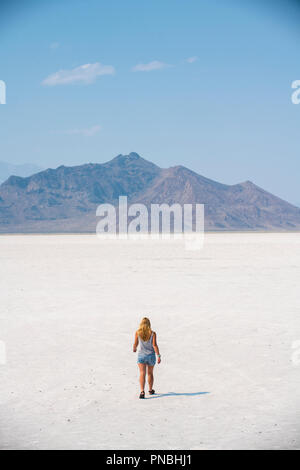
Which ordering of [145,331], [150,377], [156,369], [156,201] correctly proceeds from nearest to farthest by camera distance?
1. [145,331]
2. [150,377]
3. [156,369]
4. [156,201]

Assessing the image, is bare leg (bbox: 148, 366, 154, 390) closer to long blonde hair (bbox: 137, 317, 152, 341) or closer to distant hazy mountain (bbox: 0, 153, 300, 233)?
long blonde hair (bbox: 137, 317, 152, 341)

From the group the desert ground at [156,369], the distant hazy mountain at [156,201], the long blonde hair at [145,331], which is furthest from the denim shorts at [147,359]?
the distant hazy mountain at [156,201]

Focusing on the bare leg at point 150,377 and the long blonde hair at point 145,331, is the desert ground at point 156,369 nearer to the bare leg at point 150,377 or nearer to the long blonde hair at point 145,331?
the bare leg at point 150,377

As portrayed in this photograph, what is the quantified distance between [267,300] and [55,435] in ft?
26.2

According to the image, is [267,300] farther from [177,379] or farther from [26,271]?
[26,271]

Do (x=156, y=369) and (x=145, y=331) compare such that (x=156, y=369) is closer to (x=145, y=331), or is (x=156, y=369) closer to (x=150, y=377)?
(x=150, y=377)

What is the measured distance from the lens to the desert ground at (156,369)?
462 cm

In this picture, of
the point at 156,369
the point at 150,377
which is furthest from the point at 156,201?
the point at 150,377

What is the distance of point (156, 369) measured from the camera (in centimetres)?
660

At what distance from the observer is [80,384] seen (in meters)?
6.02

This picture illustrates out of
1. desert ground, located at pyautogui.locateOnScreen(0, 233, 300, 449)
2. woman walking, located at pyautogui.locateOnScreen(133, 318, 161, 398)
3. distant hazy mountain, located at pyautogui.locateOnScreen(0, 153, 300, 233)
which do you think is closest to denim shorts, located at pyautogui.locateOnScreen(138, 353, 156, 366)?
woman walking, located at pyautogui.locateOnScreen(133, 318, 161, 398)

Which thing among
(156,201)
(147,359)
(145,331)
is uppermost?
(156,201)

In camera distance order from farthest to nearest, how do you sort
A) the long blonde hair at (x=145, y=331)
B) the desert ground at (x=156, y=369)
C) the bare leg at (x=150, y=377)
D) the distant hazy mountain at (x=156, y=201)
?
the distant hazy mountain at (x=156, y=201) → the bare leg at (x=150, y=377) → the long blonde hair at (x=145, y=331) → the desert ground at (x=156, y=369)
